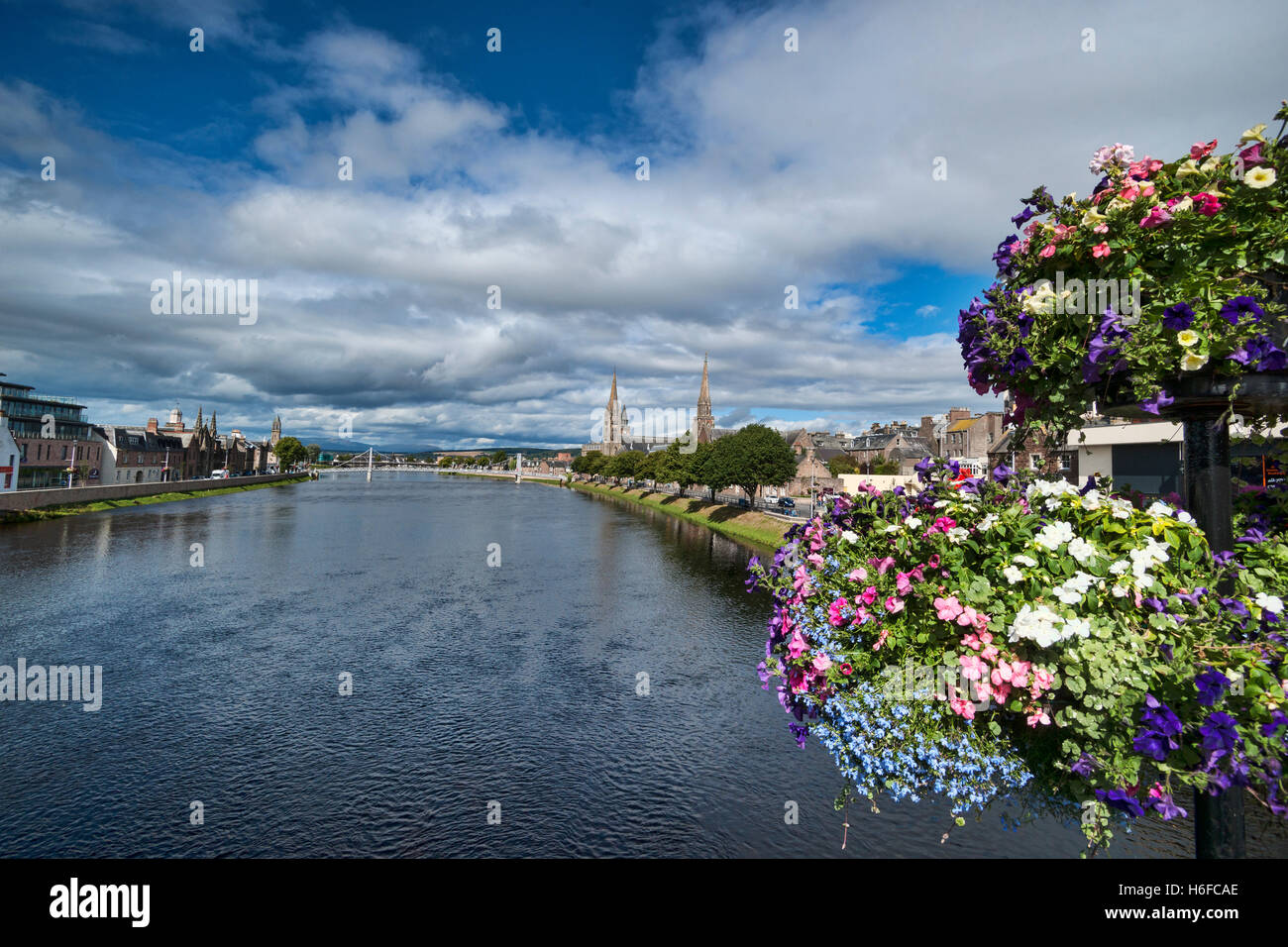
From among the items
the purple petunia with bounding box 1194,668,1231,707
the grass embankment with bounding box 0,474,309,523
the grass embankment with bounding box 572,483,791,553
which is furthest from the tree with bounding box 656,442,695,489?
the purple petunia with bounding box 1194,668,1231,707

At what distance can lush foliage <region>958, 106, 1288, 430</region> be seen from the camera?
4.60 metres

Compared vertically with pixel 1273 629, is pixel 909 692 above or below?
below

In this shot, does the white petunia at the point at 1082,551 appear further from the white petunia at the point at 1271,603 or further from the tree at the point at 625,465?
the tree at the point at 625,465

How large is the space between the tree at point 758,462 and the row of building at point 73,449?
87.4m

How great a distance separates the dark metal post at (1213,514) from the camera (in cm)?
450

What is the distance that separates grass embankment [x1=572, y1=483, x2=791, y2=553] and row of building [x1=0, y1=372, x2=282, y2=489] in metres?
85.8

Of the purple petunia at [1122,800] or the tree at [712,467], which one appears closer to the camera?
the purple petunia at [1122,800]

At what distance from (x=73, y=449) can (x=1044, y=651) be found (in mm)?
126317

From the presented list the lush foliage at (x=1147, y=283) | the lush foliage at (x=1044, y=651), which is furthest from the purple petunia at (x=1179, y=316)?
the lush foliage at (x=1044, y=651)

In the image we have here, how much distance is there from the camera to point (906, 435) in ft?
415

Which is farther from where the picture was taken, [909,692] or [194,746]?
[194,746]

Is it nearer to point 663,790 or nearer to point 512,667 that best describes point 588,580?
point 512,667
